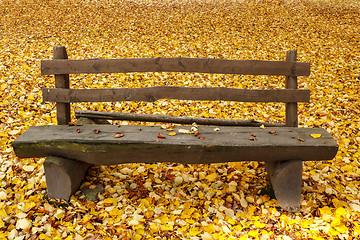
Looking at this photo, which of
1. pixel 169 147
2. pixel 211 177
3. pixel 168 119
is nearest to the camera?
pixel 169 147

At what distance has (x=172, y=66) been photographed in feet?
10.1

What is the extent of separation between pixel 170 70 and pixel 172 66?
0.05 m

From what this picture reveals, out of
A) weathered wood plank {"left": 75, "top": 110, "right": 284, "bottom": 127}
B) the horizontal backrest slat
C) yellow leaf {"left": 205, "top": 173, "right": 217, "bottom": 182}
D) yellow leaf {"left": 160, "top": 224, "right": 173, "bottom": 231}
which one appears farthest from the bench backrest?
yellow leaf {"left": 160, "top": 224, "right": 173, "bottom": 231}

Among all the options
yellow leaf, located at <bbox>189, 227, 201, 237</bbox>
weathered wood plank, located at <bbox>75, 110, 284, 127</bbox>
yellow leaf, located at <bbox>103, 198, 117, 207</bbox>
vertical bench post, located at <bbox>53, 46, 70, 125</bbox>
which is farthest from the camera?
weathered wood plank, located at <bbox>75, 110, 284, 127</bbox>

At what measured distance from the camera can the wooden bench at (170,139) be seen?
2.76 metres

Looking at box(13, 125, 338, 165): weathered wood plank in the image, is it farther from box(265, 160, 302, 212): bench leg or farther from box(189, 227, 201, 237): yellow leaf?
box(189, 227, 201, 237): yellow leaf

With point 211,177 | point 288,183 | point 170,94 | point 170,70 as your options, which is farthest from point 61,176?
point 288,183

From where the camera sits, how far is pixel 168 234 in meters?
2.61

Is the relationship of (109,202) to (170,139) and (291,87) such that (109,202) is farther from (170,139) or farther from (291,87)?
(291,87)

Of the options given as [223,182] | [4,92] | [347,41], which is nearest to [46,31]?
[4,92]

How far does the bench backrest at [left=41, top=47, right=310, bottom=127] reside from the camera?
10.1 feet

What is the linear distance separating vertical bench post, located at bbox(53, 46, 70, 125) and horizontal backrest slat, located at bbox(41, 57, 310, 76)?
95 millimetres

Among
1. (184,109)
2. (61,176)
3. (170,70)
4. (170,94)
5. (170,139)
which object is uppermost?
(170,70)

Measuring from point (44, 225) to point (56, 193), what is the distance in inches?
14.6
